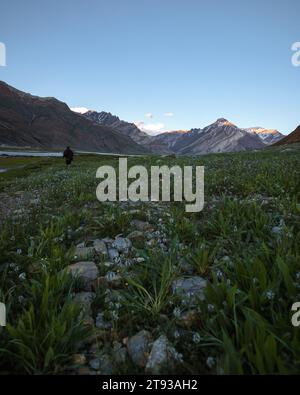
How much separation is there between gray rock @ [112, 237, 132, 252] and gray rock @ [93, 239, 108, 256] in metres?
Answer: 0.20

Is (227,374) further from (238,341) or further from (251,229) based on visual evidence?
(251,229)

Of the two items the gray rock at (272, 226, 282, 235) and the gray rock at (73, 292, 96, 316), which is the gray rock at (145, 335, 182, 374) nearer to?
the gray rock at (73, 292, 96, 316)

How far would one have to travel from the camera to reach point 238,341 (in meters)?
2.65

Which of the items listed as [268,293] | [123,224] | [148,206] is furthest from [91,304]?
[148,206]

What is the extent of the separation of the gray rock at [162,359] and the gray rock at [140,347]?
11 centimetres

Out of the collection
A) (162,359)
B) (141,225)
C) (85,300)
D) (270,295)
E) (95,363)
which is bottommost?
(95,363)

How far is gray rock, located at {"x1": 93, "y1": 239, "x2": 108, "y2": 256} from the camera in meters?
5.33

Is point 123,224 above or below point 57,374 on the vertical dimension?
above

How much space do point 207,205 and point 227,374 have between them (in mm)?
5719

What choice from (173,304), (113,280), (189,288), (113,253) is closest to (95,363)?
(173,304)

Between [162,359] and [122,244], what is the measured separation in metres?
3.03

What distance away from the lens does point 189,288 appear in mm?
3902

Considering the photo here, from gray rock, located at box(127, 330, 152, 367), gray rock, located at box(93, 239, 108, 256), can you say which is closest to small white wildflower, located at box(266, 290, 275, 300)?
gray rock, located at box(127, 330, 152, 367)

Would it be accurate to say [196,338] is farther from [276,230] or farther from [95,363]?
[276,230]
